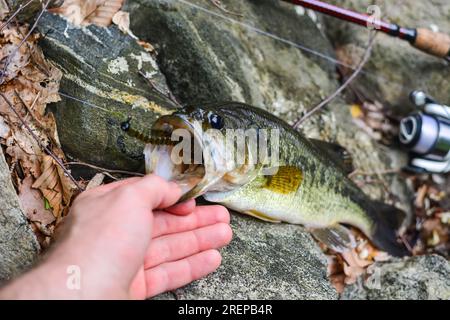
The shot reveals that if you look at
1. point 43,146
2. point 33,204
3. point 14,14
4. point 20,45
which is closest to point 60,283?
point 33,204

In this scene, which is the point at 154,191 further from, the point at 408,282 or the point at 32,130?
the point at 408,282

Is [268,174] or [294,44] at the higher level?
[294,44]

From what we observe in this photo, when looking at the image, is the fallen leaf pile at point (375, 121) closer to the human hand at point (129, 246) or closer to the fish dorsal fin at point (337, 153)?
the fish dorsal fin at point (337, 153)

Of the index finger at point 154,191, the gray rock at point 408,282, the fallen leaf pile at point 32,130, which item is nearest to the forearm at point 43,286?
the index finger at point 154,191

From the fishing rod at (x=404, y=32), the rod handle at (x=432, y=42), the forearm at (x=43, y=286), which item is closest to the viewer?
the forearm at (x=43, y=286)

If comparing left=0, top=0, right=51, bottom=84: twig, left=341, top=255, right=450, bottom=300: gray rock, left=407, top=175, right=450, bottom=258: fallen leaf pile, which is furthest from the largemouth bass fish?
left=0, top=0, right=51, bottom=84: twig

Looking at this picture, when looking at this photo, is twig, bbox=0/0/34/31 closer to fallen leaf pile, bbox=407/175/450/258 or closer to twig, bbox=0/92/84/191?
twig, bbox=0/92/84/191

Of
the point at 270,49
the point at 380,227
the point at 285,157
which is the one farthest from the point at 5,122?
the point at 380,227
